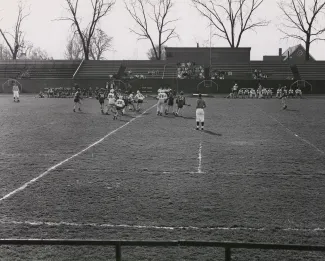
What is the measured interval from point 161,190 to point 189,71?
161ft

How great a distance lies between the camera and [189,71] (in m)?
57.8

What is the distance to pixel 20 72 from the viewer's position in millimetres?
60031

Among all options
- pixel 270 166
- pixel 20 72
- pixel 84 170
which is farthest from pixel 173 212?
pixel 20 72

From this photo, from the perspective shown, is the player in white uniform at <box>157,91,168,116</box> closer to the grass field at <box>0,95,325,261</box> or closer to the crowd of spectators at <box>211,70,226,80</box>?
the grass field at <box>0,95,325,261</box>

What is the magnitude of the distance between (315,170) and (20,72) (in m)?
54.5

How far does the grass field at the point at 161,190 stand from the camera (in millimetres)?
6953

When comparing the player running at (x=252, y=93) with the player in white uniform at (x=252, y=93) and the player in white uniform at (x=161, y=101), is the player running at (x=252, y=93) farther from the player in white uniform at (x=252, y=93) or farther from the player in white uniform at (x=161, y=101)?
the player in white uniform at (x=161, y=101)

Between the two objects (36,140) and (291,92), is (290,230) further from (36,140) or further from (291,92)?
(291,92)

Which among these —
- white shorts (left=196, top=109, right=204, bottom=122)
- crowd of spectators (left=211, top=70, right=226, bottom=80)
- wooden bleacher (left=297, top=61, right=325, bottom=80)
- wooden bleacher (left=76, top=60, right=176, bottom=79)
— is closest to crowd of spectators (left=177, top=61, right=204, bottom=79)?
wooden bleacher (left=76, top=60, right=176, bottom=79)

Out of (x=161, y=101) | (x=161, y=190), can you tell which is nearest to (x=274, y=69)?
(x=161, y=101)

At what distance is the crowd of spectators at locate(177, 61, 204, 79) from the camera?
56.8 m

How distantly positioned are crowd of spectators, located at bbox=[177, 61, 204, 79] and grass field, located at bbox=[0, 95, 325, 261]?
37697mm

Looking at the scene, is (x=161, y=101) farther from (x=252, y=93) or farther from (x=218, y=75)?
(x=218, y=75)

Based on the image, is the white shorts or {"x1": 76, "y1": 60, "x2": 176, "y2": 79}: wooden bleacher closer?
the white shorts
